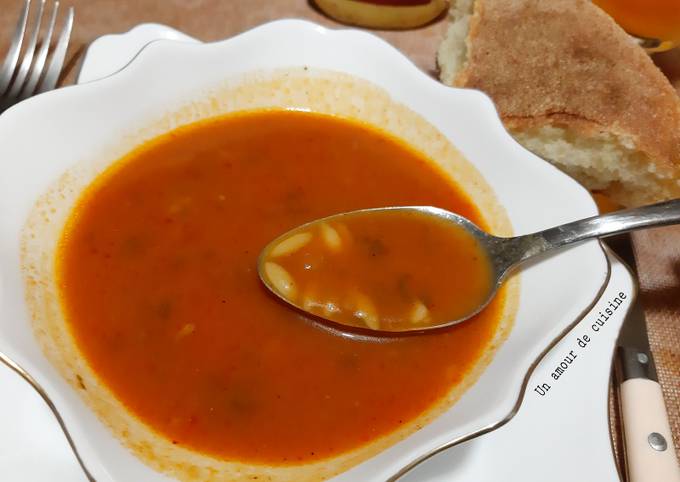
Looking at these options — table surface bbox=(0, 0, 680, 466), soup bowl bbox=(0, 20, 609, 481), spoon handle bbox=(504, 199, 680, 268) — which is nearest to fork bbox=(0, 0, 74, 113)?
table surface bbox=(0, 0, 680, 466)

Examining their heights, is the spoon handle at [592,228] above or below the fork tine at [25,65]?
below

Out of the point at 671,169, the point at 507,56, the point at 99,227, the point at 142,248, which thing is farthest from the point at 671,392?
the point at 99,227

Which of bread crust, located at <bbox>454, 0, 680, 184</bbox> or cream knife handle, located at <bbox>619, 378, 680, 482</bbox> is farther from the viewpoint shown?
bread crust, located at <bbox>454, 0, 680, 184</bbox>

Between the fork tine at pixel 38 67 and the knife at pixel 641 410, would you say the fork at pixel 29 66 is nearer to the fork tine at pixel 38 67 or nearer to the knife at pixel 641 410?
the fork tine at pixel 38 67

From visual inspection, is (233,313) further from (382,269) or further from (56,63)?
(56,63)

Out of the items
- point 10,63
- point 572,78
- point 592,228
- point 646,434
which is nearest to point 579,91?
point 572,78

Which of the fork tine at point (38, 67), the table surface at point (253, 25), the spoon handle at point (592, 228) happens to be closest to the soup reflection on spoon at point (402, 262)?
the spoon handle at point (592, 228)

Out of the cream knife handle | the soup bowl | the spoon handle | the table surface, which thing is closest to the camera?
the soup bowl

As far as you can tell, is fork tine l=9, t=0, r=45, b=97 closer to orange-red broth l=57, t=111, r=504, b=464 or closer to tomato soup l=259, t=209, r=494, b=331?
orange-red broth l=57, t=111, r=504, b=464
